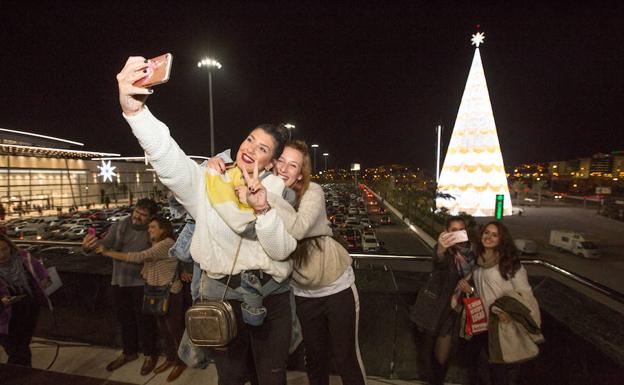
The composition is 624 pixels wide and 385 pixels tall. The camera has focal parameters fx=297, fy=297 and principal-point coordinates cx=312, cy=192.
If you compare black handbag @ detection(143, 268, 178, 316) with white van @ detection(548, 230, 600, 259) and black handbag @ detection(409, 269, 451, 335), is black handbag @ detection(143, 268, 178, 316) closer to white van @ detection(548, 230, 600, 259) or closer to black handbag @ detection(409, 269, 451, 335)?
black handbag @ detection(409, 269, 451, 335)

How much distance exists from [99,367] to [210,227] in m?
2.88

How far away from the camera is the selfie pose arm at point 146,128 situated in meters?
1.21

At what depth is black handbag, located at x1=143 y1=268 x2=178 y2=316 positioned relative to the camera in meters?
2.74

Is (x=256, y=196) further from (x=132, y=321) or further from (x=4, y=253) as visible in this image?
(x=4, y=253)

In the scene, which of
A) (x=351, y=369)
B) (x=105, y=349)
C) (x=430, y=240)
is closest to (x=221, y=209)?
(x=351, y=369)

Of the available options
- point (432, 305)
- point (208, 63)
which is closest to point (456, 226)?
point (432, 305)

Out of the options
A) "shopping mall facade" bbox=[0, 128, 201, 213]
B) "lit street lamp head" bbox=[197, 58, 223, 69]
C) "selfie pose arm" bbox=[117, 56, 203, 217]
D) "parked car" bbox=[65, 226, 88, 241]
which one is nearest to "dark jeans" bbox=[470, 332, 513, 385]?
"selfie pose arm" bbox=[117, 56, 203, 217]

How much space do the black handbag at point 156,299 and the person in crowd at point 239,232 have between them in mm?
1534

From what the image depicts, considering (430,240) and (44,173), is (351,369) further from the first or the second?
(44,173)

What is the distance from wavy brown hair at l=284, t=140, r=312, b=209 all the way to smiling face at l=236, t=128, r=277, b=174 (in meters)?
0.36

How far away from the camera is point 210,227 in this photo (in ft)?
4.61

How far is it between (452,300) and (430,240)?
22013 millimetres

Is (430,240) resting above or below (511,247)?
below

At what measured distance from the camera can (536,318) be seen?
7.16 ft
